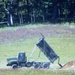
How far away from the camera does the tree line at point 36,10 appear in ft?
236

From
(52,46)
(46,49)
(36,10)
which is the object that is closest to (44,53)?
(46,49)

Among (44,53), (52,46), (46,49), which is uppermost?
(46,49)

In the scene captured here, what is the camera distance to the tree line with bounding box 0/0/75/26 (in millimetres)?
71875

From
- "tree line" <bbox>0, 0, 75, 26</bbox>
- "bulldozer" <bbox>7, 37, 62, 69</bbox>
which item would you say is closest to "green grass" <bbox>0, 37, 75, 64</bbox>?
"bulldozer" <bbox>7, 37, 62, 69</bbox>

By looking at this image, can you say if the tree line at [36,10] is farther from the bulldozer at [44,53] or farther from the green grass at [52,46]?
the bulldozer at [44,53]

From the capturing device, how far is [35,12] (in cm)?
7525

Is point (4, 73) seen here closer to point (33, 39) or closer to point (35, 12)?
point (33, 39)

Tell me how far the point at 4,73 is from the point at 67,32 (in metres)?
29.0

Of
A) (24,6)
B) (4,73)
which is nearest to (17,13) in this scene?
(24,6)

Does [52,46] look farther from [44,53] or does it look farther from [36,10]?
[36,10]

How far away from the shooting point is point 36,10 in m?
75.0

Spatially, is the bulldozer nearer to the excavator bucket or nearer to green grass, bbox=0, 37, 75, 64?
the excavator bucket

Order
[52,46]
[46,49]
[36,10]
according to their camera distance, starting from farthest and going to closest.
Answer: [36,10] → [52,46] → [46,49]

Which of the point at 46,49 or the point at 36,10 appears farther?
the point at 36,10
